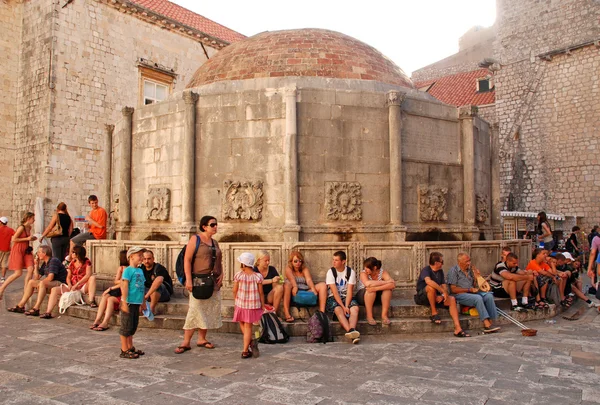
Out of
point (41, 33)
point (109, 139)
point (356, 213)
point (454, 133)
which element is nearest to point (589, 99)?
point (454, 133)

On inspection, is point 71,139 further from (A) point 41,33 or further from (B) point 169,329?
(B) point 169,329

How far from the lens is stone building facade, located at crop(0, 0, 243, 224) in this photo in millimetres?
21266

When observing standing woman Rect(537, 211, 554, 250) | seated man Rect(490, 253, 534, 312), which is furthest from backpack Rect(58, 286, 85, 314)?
standing woman Rect(537, 211, 554, 250)

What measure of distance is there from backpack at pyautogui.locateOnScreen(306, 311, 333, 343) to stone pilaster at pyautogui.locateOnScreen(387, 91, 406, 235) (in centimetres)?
338

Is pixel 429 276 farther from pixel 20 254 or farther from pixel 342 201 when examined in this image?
pixel 20 254

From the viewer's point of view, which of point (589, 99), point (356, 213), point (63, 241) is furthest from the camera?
point (589, 99)

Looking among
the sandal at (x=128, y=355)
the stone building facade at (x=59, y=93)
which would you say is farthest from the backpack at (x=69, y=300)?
the stone building facade at (x=59, y=93)

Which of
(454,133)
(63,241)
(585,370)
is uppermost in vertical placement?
(454,133)

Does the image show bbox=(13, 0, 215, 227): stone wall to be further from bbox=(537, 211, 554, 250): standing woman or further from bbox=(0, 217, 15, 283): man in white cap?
bbox=(537, 211, 554, 250): standing woman

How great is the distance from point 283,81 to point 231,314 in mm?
5025

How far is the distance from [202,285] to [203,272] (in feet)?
0.54

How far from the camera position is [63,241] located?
40.1 ft

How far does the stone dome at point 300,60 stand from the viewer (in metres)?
11.9

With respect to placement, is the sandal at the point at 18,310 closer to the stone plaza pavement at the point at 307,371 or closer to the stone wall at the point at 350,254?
the stone plaza pavement at the point at 307,371
